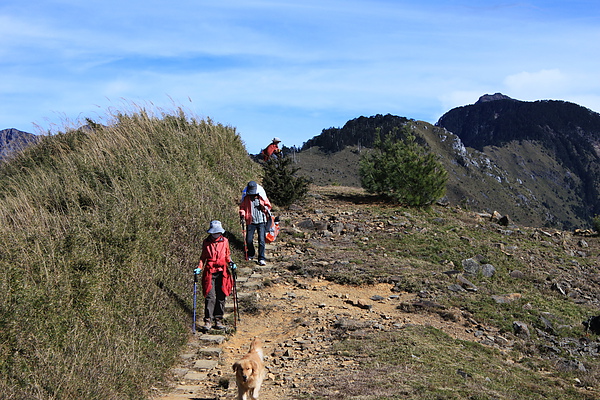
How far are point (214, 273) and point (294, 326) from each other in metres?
1.64

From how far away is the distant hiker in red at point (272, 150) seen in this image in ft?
60.7

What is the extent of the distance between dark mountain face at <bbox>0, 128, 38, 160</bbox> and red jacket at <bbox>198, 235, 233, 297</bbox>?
35.9ft

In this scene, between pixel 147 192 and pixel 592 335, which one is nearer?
pixel 592 335

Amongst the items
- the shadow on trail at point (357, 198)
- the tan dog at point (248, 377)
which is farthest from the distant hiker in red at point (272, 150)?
the tan dog at point (248, 377)

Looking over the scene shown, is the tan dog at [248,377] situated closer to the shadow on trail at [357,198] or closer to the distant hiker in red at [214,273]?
the distant hiker in red at [214,273]

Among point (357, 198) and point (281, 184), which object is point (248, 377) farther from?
point (357, 198)

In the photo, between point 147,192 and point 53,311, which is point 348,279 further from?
point 53,311

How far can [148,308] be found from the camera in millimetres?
7668

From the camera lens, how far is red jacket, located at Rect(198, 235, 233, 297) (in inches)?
341

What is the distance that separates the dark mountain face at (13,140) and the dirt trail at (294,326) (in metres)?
9.69

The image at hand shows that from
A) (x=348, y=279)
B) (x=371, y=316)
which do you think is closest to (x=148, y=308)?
(x=371, y=316)

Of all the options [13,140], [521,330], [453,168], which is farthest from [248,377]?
[453,168]

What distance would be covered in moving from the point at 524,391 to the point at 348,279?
467 centimetres

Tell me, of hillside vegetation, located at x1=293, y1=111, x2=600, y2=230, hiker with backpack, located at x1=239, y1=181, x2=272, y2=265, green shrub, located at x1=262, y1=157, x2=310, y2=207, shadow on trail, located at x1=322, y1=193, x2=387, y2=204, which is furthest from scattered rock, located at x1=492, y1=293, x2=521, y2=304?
hillside vegetation, located at x1=293, y1=111, x2=600, y2=230
